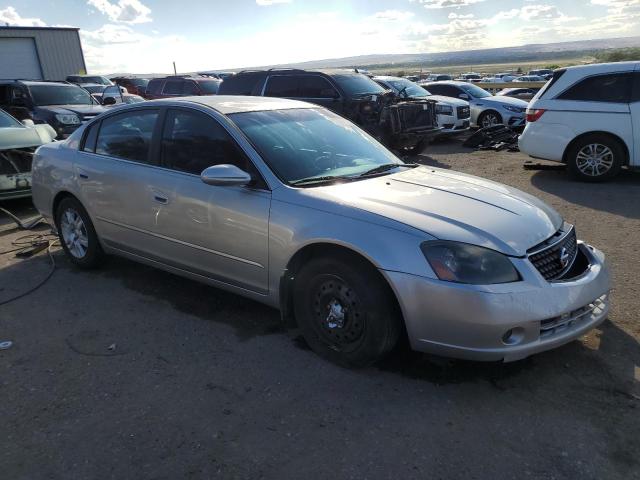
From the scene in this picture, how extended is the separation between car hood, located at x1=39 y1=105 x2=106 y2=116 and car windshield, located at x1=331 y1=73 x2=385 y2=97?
6.09 m

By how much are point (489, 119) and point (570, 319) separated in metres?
13.1

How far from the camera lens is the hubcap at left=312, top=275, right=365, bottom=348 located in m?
3.17

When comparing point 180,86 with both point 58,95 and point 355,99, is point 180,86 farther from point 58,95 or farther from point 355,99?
point 355,99

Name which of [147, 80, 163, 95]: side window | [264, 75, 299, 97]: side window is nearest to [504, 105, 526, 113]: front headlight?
[264, 75, 299, 97]: side window

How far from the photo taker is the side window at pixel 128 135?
4355mm

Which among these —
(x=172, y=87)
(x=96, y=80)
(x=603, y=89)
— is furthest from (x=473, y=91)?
(x=96, y=80)

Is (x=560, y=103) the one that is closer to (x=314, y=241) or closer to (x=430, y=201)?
(x=430, y=201)

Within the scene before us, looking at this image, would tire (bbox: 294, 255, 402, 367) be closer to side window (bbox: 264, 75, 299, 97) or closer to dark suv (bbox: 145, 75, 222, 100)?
side window (bbox: 264, 75, 299, 97)

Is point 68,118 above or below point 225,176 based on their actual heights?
below

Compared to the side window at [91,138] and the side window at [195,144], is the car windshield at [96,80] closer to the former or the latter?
the side window at [91,138]

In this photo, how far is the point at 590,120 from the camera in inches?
324

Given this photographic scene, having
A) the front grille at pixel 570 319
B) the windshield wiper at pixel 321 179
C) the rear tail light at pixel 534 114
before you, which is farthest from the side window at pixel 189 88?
the front grille at pixel 570 319

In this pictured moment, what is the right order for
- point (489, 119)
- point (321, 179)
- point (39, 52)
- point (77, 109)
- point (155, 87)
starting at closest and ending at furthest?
point (321, 179), point (77, 109), point (489, 119), point (155, 87), point (39, 52)

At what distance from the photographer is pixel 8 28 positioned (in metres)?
25.5
